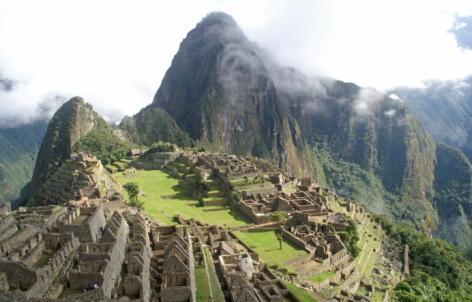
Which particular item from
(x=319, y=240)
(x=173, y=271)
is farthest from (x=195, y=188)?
(x=173, y=271)

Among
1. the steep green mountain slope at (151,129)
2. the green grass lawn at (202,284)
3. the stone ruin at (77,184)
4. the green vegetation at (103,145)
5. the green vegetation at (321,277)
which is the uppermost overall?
the steep green mountain slope at (151,129)

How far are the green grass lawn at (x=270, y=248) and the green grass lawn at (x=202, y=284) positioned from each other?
43.3 ft

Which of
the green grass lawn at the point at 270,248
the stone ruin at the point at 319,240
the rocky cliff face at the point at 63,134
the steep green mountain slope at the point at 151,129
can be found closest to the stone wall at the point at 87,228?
the green grass lawn at the point at 270,248

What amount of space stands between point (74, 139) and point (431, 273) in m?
82.6

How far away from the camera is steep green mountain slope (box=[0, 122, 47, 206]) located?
133375 mm

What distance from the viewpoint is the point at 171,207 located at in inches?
2333

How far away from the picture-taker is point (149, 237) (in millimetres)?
34531

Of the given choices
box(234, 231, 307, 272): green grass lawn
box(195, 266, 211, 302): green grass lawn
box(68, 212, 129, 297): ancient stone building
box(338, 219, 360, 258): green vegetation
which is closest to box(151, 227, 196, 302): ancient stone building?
box(195, 266, 211, 302): green grass lawn

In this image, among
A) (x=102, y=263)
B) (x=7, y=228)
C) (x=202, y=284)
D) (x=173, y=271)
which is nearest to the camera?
(x=102, y=263)

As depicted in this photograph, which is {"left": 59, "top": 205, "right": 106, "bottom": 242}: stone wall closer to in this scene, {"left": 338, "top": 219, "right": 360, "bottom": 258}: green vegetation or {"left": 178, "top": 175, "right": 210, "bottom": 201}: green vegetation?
{"left": 338, "top": 219, "right": 360, "bottom": 258}: green vegetation

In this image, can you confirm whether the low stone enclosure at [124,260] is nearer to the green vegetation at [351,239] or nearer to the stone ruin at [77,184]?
the green vegetation at [351,239]

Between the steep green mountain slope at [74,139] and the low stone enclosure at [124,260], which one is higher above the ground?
the steep green mountain slope at [74,139]

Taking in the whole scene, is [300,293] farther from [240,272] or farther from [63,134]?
[63,134]

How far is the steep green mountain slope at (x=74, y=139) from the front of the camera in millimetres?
105500
